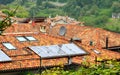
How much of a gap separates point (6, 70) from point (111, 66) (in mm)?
10628

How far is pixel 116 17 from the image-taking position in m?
105

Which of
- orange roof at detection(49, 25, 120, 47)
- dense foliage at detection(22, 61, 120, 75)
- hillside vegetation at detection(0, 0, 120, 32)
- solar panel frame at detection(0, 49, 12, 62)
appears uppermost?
dense foliage at detection(22, 61, 120, 75)

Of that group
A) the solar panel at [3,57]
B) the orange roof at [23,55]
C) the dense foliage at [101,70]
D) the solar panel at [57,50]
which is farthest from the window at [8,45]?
the dense foliage at [101,70]

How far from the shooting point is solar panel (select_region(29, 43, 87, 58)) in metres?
19.5

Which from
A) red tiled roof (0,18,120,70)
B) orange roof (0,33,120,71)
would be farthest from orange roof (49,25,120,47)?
orange roof (0,33,120,71)

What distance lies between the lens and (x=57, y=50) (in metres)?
20.2

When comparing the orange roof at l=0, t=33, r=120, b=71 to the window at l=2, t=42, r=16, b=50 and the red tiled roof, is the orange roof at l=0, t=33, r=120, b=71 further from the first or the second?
the window at l=2, t=42, r=16, b=50

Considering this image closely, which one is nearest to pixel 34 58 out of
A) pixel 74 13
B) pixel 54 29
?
pixel 54 29

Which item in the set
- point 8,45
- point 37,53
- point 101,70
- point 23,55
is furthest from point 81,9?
point 101,70

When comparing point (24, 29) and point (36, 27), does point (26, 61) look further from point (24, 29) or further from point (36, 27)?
point (36, 27)

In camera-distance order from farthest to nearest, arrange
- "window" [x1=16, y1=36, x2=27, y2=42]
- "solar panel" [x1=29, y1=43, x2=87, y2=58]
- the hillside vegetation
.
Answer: the hillside vegetation → "window" [x1=16, y1=36, x2=27, y2=42] → "solar panel" [x1=29, y1=43, x2=87, y2=58]

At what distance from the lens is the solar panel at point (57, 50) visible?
63.8 feet

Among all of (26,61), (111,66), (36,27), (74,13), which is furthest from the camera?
(74,13)

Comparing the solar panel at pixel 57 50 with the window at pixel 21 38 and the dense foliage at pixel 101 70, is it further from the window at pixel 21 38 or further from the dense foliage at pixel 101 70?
the dense foliage at pixel 101 70
